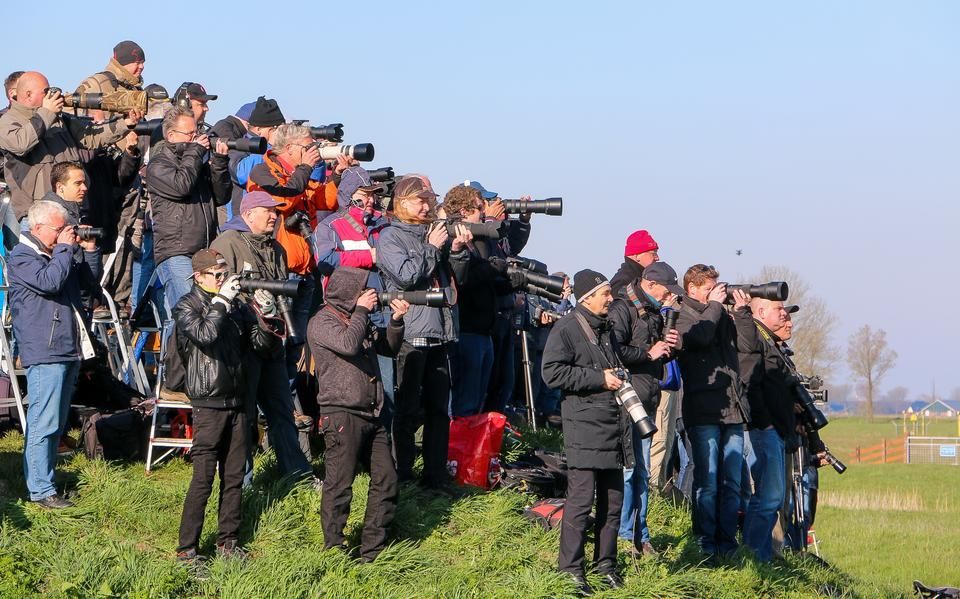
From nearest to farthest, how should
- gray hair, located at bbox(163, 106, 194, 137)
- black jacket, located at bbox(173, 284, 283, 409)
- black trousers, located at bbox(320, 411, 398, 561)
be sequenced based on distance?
1. black jacket, located at bbox(173, 284, 283, 409)
2. black trousers, located at bbox(320, 411, 398, 561)
3. gray hair, located at bbox(163, 106, 194, 137)

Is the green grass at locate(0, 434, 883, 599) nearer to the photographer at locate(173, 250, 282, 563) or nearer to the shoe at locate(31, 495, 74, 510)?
the shoe at locate(31, 495, 74, 510)

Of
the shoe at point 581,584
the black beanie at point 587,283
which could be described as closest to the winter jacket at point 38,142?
the black beanie at point 587,283

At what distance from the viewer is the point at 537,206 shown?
34.3ft

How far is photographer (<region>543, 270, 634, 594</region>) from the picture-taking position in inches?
316

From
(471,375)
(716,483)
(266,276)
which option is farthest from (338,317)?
(716,483)

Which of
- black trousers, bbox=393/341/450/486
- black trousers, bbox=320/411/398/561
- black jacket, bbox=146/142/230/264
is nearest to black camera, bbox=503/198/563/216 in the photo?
black trousers, bbox=393/341/450/486

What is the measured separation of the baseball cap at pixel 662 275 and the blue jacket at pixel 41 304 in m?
4.11

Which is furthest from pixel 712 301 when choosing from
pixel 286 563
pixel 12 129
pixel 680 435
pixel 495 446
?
pixel 12 129

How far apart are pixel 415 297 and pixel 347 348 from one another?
1.75 ft

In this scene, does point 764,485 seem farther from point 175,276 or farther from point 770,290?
point 175,276

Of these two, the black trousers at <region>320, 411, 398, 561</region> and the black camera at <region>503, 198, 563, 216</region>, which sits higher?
the black camera at <region>503, 198, 563, 216</region>

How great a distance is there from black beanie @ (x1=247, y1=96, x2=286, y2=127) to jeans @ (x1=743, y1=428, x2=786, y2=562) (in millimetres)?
4721

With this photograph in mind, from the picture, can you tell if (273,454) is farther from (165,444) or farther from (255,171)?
(255,171)

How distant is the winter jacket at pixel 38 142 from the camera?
373 inches
